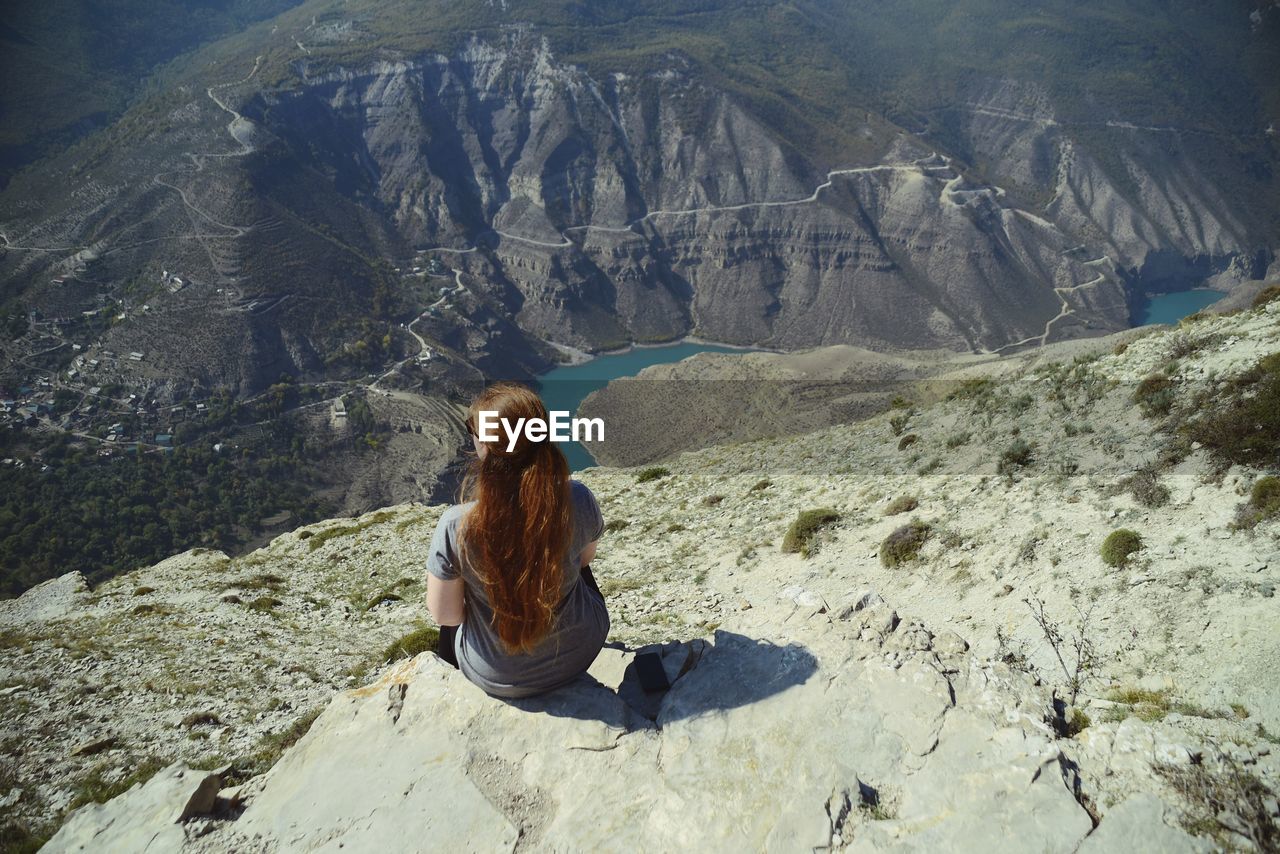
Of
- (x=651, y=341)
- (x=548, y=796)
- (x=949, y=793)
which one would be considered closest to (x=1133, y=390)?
(x=949, y=793)

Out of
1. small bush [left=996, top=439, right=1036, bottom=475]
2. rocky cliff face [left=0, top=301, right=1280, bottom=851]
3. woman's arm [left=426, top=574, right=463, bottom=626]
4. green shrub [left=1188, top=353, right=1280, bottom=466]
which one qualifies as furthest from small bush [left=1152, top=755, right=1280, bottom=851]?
small bush [left=996, top=439, right=1036, bottom=475]

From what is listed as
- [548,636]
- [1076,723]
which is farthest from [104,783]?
[1076,723]

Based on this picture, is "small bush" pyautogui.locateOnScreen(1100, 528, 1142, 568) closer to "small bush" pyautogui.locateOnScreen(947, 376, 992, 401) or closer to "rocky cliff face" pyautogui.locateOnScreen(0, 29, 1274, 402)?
"small bush" pyautogui.locateOnScreen(947, 376, 992, 401)

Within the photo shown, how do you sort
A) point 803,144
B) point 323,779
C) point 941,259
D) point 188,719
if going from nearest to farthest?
point 323,779
point 188,719
point 941,259
point 803,144

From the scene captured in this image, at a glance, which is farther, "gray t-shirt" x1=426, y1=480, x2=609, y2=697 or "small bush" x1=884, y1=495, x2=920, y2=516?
"small bush" x1=884, y1=495, x2=920, y2=516

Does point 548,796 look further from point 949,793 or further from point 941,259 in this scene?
point 941,259

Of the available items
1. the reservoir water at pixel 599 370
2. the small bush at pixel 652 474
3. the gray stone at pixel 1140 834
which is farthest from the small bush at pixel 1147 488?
the reservoir water at pixel 599 370

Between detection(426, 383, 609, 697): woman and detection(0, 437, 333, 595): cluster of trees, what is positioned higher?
detection(426, 383, 609, 697): woman
